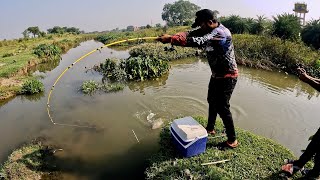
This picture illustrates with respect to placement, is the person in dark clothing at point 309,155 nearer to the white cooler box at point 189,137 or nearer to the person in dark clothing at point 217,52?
the person in dark clothing at point 217,52

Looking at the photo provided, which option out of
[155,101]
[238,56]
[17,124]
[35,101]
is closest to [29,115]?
[17,124]

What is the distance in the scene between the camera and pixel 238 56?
44.2 ft

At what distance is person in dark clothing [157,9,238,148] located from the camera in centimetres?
346

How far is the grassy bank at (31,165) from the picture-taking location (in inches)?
189

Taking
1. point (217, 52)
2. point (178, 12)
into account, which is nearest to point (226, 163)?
point (217, 52)

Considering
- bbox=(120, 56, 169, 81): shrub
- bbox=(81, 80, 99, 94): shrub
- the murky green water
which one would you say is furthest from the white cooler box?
bbox=(120, 56, 169, 81): shrub

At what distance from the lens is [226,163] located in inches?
160

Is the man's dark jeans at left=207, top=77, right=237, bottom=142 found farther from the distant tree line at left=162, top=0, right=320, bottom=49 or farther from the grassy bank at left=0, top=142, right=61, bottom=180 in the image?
the distant tree line at left=162, top=0, right=320, bottom=49

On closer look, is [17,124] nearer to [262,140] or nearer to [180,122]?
[180,122]

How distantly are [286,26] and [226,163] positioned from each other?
14.2m

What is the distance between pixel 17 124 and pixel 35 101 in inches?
77.0

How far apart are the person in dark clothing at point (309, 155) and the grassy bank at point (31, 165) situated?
3840 millimetres

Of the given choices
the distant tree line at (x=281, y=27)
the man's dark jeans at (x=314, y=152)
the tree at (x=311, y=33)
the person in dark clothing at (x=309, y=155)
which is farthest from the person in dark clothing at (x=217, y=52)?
the tree at (x=311, y=33)

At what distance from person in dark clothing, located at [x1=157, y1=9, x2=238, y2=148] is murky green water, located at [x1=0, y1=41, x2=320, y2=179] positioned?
6.38 feet
